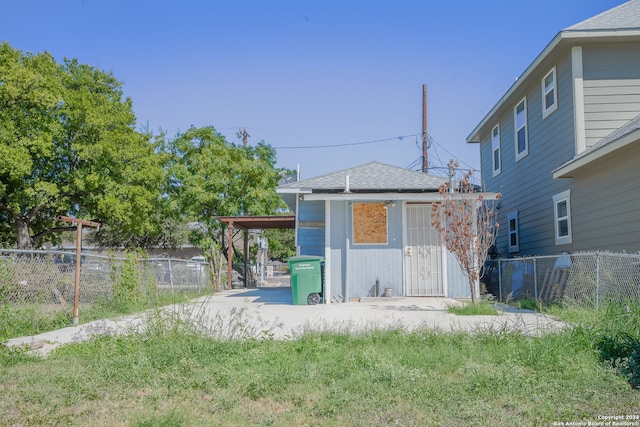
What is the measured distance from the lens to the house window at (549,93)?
1268 centimetres

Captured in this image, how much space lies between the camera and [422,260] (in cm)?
1284

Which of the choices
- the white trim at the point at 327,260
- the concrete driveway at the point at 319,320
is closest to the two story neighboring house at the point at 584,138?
the concrete driveway at the point at 319,320

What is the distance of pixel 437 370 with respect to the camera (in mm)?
5234

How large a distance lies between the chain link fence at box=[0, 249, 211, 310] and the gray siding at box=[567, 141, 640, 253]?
975 centimetres

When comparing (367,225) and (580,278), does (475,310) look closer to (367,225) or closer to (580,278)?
(580,278)

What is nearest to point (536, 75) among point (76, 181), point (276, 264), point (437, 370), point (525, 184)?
point (525, 184)

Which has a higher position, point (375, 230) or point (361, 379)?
point (375, 230)

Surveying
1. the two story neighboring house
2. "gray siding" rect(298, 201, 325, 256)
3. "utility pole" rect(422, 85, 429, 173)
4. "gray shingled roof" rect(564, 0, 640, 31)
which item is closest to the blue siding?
"gray siding" rect(298, 201, 325, 256)

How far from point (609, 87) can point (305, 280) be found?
8018mm

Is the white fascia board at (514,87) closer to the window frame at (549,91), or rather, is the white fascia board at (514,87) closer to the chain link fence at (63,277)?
the window frame at (549,91)

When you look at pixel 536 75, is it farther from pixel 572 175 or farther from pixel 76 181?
pixel 76 181

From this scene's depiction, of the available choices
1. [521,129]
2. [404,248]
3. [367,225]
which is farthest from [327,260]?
[521,129]

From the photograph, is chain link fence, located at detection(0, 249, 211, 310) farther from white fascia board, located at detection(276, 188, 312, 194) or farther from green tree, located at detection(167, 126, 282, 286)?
green tree, located at detection(167, 126, 282, 286)

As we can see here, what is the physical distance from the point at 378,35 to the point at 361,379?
11300 millimetres
